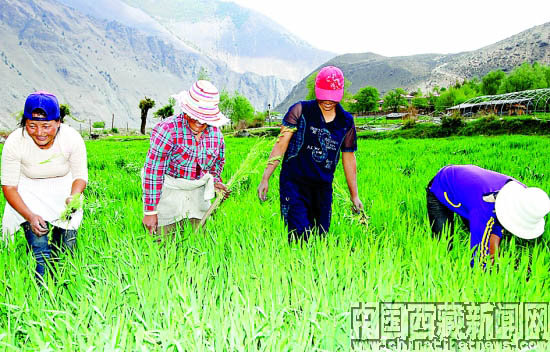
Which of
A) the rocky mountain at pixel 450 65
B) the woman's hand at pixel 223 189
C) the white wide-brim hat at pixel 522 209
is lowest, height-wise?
the white wide-brim hat at pixel 522 209

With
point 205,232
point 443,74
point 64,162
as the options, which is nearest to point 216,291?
point 205,232

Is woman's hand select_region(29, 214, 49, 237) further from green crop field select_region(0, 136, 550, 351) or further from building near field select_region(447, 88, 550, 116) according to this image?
building near field select_region(447, 88, 550, 116)

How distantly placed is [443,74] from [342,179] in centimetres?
12225

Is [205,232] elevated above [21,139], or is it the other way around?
[21,139]

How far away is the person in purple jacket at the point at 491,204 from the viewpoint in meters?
2.01

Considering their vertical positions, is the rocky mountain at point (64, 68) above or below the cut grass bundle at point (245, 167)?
above

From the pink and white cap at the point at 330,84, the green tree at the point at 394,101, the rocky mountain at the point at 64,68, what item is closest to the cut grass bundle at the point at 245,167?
the pink and white cap at the point at 330,84

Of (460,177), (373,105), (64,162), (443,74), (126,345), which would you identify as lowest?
(126,345)

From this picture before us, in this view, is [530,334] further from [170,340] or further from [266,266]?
[170,340]

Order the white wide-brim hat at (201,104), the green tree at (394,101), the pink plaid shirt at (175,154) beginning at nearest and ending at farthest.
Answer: the white wide-brim hat at (201,104) < the pink plaid shirt at (175,154) < the green tree at (394,101)

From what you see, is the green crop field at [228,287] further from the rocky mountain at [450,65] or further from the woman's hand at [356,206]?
the rocky mountain at [450,65]

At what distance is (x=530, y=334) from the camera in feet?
5.11

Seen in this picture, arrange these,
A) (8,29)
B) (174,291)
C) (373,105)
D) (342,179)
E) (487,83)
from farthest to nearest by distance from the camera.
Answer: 1. (8,29)
2. (373,105)
3. (487,83)
4. (342,179)
5. (174,291)

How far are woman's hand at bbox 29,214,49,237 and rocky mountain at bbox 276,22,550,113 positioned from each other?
84453mm
